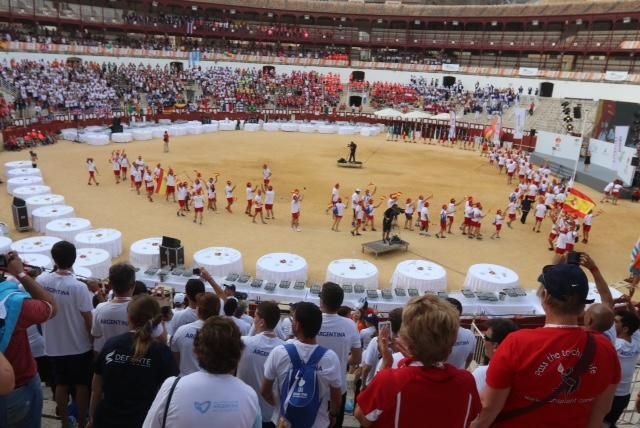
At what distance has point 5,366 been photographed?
2.61 metres

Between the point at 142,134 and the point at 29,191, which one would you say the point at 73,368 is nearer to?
the point at 29,191

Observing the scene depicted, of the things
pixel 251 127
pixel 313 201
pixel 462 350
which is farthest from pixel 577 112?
pixel 462 350

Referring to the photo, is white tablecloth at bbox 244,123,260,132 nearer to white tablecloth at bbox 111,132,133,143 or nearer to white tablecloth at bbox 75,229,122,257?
white tablecloth at bbox 111,132,133,143

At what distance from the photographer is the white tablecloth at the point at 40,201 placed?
17.2 m

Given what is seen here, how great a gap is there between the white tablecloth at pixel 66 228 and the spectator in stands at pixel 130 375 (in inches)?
507

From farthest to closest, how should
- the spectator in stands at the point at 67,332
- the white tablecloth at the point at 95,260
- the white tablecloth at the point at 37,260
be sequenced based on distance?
the white tablecloth at the point at 95,260
the white tablecloth at the point at 37,260
the spectator in stands at the point at 67,332

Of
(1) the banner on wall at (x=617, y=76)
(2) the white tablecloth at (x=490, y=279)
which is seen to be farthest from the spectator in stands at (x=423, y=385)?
(1) the banner on wall at (x=617, y=76)

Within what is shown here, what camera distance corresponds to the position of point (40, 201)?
1755 centimetres

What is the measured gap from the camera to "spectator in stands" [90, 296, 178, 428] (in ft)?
11.2

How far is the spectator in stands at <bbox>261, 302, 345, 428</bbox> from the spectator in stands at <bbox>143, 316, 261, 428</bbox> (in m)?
0.81

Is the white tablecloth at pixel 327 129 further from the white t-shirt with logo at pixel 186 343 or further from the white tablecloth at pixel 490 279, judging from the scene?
the white t-shirt with logo at pixel 186 343

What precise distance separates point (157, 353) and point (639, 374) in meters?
7.94

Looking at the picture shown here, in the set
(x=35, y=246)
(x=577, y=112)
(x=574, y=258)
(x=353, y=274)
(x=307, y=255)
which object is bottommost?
(x=307, y=255)

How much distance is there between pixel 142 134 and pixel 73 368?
32.8 meters
